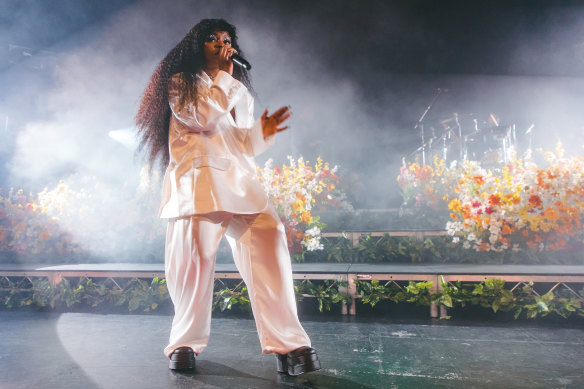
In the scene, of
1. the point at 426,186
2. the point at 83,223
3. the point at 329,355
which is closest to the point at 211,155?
the point at 329,355

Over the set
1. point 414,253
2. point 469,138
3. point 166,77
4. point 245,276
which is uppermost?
point 469,138

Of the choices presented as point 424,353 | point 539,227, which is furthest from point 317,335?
point 539,227

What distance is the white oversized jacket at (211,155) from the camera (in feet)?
4.98

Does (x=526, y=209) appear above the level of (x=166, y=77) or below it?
below

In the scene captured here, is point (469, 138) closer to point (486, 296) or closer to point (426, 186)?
point (426, 186)

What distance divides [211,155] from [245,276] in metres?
0.55

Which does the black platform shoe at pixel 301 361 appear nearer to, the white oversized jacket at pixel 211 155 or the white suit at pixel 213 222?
the white suit at pixel 213 222

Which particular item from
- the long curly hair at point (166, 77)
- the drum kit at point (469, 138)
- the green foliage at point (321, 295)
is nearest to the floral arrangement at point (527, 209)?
the green foliage at point (321, 295)

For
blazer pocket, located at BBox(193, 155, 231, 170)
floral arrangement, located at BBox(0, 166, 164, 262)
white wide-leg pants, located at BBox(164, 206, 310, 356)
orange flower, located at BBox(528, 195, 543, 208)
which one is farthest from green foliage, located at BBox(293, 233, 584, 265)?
blazer pocket, located at BBox(193, 155, 231, 170)

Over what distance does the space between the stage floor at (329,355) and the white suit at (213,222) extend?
7.3 inches

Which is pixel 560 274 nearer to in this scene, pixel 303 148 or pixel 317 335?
pixel 317 335

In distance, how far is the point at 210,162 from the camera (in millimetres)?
1551

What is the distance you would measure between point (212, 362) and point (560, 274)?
229 cm

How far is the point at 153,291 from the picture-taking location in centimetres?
307
